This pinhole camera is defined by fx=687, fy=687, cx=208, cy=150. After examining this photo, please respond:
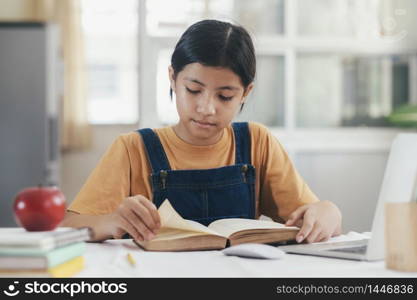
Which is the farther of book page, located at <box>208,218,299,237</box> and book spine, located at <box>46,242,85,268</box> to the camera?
book page, located at <box>208,218,299,237</box>

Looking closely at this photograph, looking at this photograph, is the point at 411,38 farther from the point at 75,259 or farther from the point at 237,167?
the point at 75,259

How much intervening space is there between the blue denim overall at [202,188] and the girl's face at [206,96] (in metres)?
0.10

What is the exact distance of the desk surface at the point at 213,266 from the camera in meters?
0.97

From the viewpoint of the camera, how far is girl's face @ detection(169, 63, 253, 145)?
1462mm

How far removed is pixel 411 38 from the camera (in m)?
3.20

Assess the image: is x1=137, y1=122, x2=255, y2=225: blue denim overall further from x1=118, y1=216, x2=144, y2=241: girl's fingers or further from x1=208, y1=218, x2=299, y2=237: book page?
x1=118, y1=216, x2=144, y2=241: girl's fingers

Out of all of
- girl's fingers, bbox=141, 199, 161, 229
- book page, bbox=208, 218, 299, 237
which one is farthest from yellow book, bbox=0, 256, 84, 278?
book page, bbox=208, 218, 299, 237

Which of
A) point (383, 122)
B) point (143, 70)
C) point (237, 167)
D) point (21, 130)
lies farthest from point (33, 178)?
point (237, 167)

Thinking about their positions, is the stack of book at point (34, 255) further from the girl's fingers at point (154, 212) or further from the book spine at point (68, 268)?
the girl's fingers at point (154, 212)

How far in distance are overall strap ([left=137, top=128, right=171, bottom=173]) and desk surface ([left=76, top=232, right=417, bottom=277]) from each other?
1.22 feet

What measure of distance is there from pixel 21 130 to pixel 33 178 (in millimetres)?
269
